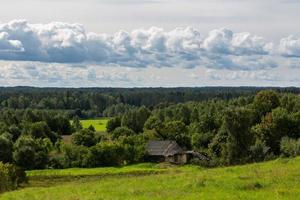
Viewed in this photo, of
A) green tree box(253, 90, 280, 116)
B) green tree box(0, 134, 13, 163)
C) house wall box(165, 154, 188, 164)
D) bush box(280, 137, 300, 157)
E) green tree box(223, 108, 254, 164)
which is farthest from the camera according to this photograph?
house wall box(165, 154, 188, 164)

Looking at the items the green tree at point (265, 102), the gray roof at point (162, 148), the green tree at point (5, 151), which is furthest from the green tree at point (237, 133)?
the green tree at point (5, 151)

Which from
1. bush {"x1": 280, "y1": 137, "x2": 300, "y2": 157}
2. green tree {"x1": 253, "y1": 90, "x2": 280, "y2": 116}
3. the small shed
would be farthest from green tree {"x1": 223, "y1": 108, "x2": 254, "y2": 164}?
green tree {"x1": 253, "y1": 90, "x2": 280, "y2": 116}

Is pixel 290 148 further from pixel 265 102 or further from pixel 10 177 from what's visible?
pixel 265 102

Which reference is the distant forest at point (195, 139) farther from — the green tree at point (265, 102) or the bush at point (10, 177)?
the bush at point (10, 177)

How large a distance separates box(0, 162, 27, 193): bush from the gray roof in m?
41.6

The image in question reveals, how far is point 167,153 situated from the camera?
9712 cm

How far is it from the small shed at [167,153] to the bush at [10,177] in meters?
41.7

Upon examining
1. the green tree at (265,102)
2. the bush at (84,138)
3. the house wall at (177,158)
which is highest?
the green tree at (265,102)

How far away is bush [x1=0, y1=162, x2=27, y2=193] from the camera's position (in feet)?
136

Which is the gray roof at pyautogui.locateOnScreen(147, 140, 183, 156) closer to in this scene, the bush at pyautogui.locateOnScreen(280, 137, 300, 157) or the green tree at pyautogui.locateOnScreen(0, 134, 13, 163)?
the green tree at pyautogui.locateOnScreen(0, 134, 13, 163)

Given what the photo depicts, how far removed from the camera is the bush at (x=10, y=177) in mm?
41447

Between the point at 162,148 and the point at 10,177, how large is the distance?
52.1 m

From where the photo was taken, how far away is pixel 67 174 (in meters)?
73.7

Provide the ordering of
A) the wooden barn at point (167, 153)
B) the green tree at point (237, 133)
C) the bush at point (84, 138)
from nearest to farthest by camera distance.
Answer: the green tree at point (237, 133)
the wooden barn at point (167, 153)
the bush at point (84, 138)
